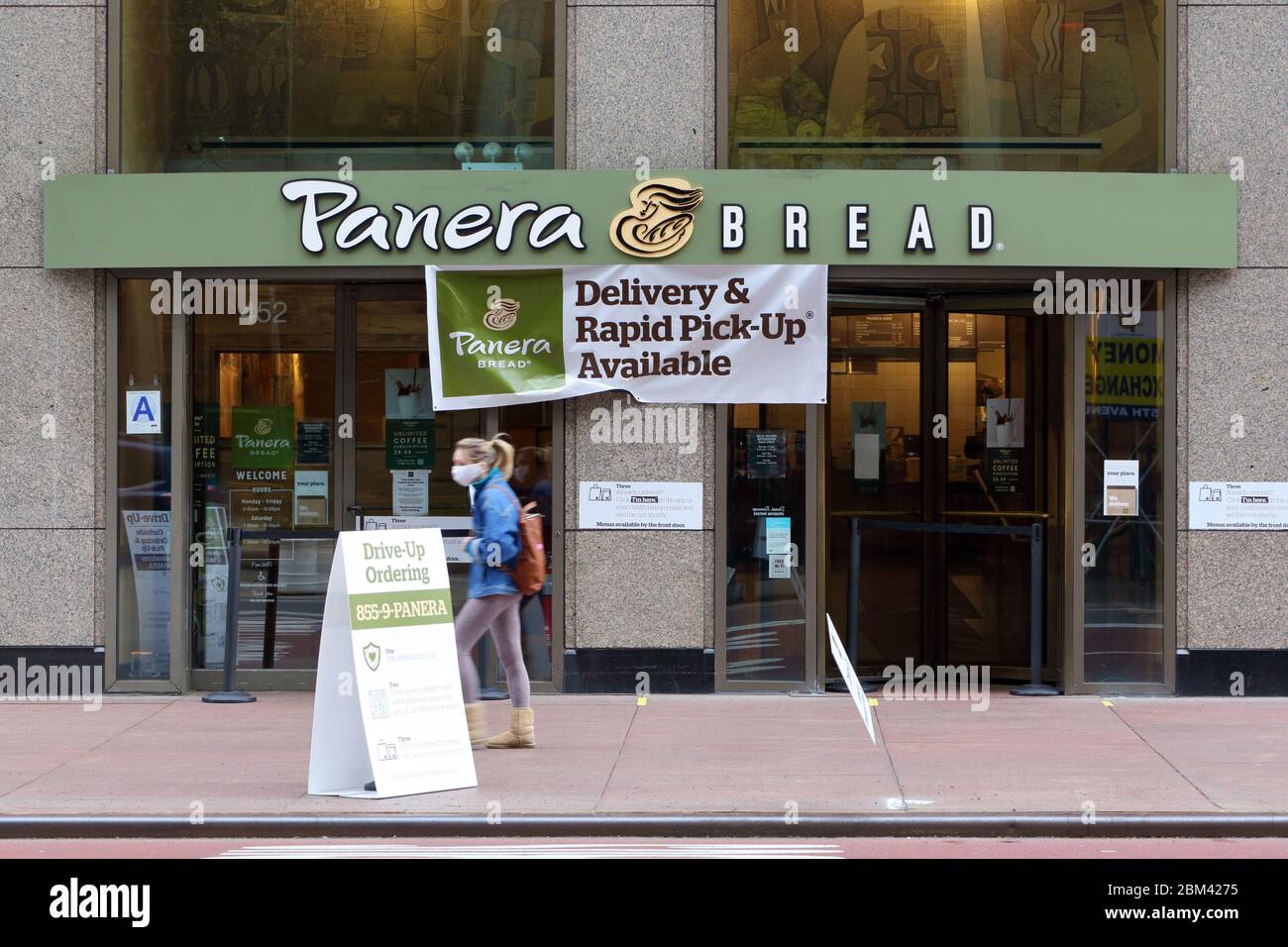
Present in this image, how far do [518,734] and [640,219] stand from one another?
13.6ft

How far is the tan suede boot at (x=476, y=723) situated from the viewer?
9.30 m

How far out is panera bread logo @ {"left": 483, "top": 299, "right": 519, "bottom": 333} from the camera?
11.4m

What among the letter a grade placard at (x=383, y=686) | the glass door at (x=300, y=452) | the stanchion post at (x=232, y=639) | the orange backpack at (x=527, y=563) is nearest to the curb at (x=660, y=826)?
the letter a grade placard at (x=383, y=686)

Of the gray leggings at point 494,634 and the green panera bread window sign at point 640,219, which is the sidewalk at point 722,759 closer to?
the gray leggings at point 494,634

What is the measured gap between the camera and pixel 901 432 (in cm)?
1298

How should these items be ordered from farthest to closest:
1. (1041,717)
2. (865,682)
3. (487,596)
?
(865,682)
(1041,717)
(487,596)

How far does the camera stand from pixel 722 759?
360 inches

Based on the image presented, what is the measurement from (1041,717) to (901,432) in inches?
129

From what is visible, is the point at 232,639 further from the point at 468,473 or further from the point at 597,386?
the point at 597,386

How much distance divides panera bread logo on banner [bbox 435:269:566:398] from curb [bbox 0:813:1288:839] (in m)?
4.47

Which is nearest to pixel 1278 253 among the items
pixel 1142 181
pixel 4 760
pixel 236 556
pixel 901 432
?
pixel 1142 181

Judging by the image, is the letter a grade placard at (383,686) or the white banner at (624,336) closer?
the letter a grade placard at (383,686)

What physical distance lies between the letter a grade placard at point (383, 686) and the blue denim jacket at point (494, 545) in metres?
0.61

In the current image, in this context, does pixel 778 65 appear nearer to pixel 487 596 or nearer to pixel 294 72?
pixel 294 72
